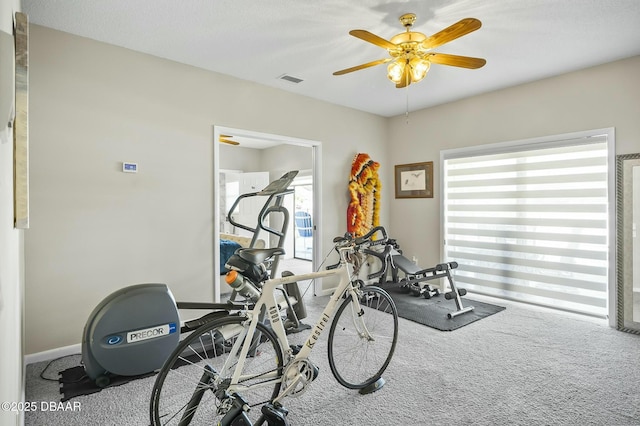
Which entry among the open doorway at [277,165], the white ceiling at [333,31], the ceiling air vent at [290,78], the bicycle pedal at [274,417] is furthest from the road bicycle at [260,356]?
the open doorway at [277,165]

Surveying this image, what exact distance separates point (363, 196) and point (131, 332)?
363 centimetres

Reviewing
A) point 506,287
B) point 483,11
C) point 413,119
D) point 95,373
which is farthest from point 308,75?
point 506,287

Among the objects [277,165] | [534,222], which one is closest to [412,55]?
[534,222]

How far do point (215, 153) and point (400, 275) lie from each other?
3372mm

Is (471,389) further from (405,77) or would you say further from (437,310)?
(405,77)

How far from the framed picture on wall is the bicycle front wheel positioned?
2848 mm

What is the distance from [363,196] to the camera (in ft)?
16.6

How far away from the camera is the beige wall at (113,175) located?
8.86 ft

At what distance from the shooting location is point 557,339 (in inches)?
123

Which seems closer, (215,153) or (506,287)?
(215,153)

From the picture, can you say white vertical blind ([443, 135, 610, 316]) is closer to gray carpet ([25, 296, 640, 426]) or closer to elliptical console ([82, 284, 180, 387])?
gray carpet ([25, 296, 640, 426])

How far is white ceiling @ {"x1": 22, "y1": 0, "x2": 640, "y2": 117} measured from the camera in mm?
2416

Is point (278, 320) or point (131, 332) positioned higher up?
A: point (278, 320)

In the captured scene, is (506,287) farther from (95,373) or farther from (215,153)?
(95,373)
